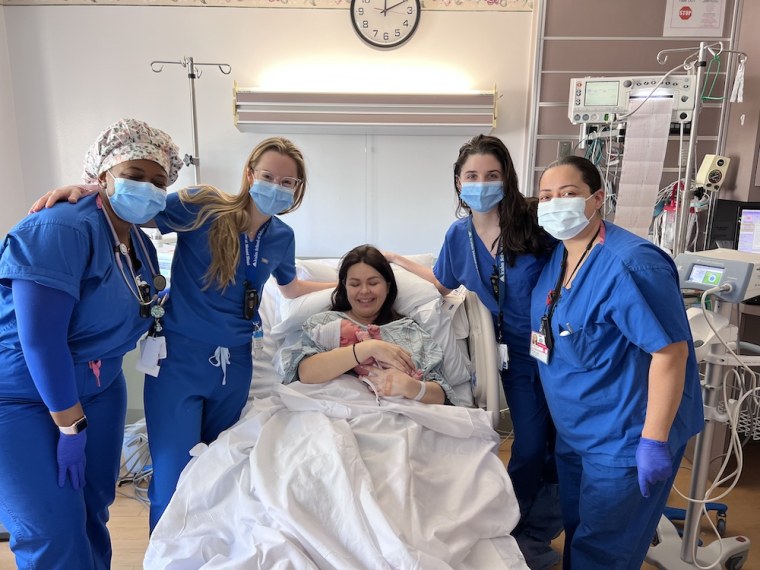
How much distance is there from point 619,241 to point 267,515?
3.83 ft

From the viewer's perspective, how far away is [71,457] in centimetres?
128

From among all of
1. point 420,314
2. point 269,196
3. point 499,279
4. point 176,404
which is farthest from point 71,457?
point 499,279

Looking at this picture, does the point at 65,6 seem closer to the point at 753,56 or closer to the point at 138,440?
the point at 138,440

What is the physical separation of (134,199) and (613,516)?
5.21ft

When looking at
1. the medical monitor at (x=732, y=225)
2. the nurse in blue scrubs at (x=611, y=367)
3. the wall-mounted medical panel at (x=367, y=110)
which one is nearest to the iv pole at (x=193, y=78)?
the wall-mounted medical panel at (x=367, y=110)

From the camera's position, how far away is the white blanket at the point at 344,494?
1.11 m

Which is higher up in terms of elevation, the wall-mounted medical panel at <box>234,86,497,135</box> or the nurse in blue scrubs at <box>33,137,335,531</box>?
the wall-mounted medical panel at <box>234,86,497,135</box>

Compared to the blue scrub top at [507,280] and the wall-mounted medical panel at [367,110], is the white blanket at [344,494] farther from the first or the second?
the wall-mounted medical panel at [367,110]

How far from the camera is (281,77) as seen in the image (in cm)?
328

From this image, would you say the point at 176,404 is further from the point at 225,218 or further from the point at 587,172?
the point at 587,172

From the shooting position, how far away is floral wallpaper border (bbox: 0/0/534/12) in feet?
10.4

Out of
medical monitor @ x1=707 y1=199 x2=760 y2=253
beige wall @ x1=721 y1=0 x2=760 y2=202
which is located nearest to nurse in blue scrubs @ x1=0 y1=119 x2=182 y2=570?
medical monitor @ x1=707 y1=199 x2=760 y2=253

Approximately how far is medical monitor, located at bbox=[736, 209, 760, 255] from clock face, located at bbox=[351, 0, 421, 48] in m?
2.22

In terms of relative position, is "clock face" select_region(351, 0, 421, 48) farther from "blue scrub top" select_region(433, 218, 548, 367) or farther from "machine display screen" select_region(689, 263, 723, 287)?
"machine display screen" select_region(689, 263, 723, 287)
